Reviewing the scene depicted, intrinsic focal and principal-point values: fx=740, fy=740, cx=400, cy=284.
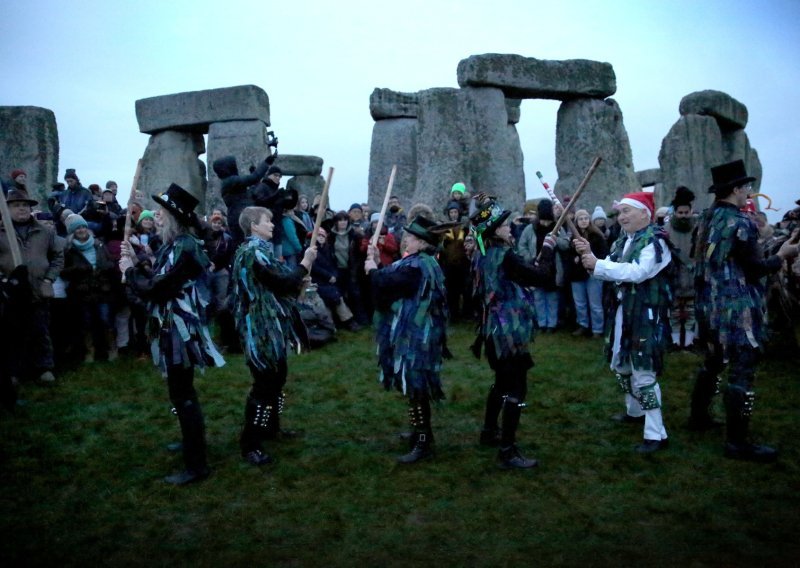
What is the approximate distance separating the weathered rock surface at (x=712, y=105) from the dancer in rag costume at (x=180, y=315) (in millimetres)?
12477

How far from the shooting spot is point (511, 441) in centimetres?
514

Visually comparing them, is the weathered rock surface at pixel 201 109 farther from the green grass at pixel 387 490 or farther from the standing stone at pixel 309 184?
the green grass at pixel 387 490

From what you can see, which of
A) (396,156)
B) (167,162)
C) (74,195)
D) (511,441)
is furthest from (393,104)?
(511,441)

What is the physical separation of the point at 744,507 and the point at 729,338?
4.28 feet

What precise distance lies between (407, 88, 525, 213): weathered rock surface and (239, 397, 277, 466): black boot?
7103 millimetres

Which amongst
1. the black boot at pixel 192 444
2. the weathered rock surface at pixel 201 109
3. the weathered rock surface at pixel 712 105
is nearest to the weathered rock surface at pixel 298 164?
the weathered rock surface at pixel 201 109

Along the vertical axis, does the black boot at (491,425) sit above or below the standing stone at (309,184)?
below

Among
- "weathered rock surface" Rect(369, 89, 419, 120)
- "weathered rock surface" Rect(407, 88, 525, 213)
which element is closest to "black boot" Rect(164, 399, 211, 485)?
"weathered rock surface" Rect(407, 88, 525, 213)

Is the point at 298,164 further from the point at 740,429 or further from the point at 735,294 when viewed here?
the point at 740,429

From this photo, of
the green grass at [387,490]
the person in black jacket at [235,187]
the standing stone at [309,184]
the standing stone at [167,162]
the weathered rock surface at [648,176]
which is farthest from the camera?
the weathered rock surface at [648,176]

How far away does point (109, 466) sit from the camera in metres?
5.40

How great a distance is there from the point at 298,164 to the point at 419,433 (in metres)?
14.1

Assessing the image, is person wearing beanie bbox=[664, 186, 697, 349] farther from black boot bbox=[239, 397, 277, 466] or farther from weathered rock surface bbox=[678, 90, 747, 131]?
weathered rock surface bbox=[678, 90, 747, 131]

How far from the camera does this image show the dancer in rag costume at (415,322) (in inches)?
202
